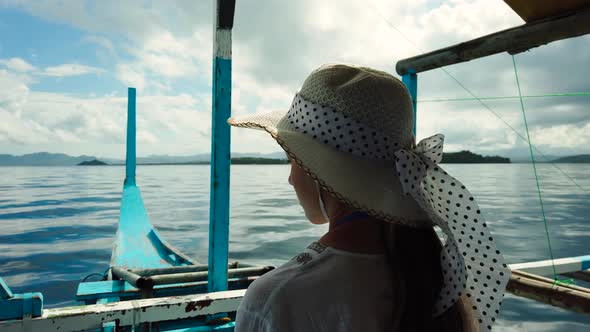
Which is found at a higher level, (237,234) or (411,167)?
(411,167)

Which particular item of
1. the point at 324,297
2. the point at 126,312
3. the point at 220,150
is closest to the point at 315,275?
the point at 324,297

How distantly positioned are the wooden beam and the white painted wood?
1.54 m

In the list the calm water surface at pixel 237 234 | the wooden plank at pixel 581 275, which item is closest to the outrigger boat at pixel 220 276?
the wooden plank at pixel 581 275

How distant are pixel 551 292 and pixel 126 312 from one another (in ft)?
5.99

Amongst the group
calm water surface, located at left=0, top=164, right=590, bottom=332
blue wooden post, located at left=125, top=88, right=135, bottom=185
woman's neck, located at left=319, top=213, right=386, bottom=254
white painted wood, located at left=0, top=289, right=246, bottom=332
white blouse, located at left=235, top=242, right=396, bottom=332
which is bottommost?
calm water surface, located at left=0, top=164, right=590, bottom=332

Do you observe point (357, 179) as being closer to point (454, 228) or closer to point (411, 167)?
point (411, 167)

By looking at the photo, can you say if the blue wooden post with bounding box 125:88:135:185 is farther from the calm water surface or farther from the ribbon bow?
the ribbon bow

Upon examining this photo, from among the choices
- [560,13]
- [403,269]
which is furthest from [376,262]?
[560,13]

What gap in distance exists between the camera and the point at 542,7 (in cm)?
158

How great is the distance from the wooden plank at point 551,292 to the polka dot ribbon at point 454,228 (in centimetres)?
133

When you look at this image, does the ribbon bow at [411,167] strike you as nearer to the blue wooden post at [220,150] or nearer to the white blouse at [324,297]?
the white blouse at [324,297]

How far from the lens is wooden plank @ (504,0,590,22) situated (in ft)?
4.94

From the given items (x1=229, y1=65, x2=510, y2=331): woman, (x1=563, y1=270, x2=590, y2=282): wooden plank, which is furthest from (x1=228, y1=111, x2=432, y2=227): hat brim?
(x1=563, y1=270, x2=590, y2=282): wooden plank

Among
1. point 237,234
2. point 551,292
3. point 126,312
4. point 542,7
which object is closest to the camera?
point 542,7
